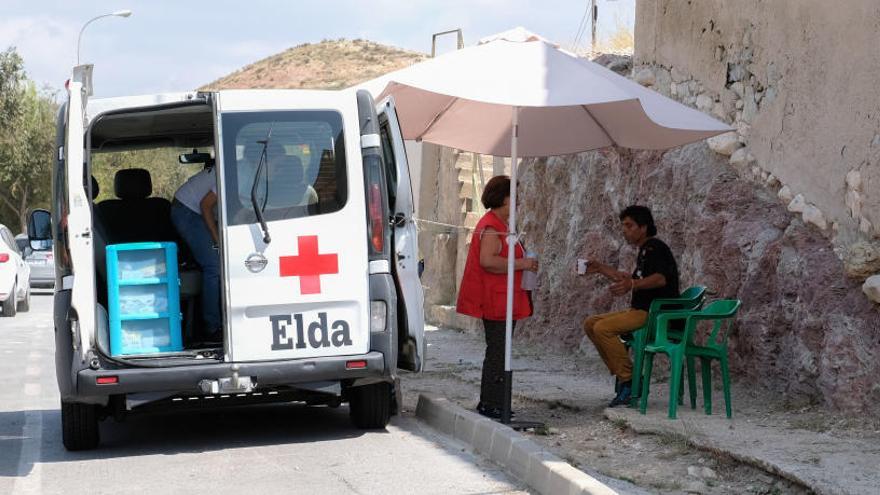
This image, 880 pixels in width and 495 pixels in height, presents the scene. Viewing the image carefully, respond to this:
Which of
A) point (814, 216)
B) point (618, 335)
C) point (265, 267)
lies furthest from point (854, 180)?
point (265, 267)

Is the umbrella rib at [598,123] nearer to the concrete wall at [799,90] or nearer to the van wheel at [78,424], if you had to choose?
the concrete wall at [799,90]

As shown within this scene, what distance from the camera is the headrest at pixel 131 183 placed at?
9422 millimetres

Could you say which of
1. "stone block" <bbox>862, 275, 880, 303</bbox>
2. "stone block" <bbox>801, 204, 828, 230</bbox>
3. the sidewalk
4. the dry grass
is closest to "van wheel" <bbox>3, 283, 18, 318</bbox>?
the sidewalk

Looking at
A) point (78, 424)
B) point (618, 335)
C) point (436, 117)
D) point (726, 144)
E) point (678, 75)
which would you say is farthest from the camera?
point (678, 75)

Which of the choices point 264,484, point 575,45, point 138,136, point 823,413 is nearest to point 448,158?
point 575,45

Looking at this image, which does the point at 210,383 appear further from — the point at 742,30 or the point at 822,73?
the point at 742,30

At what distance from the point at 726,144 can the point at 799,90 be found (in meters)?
1.28

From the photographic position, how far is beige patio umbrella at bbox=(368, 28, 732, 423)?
7859 mm

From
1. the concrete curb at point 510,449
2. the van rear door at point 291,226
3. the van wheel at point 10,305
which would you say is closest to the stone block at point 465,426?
the concrete curb at point 510,449

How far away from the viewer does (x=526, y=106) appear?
8.22m

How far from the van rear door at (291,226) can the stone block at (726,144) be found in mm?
4349

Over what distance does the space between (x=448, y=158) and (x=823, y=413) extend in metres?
10.3

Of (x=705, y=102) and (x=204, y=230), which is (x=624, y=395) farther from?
(x=705, y=102)

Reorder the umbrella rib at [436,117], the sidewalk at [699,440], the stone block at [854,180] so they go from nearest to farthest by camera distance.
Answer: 1. the sidewalk at [699,440]
2. the stone block at [854,180]
3. the umbrella rib at [436,117]
